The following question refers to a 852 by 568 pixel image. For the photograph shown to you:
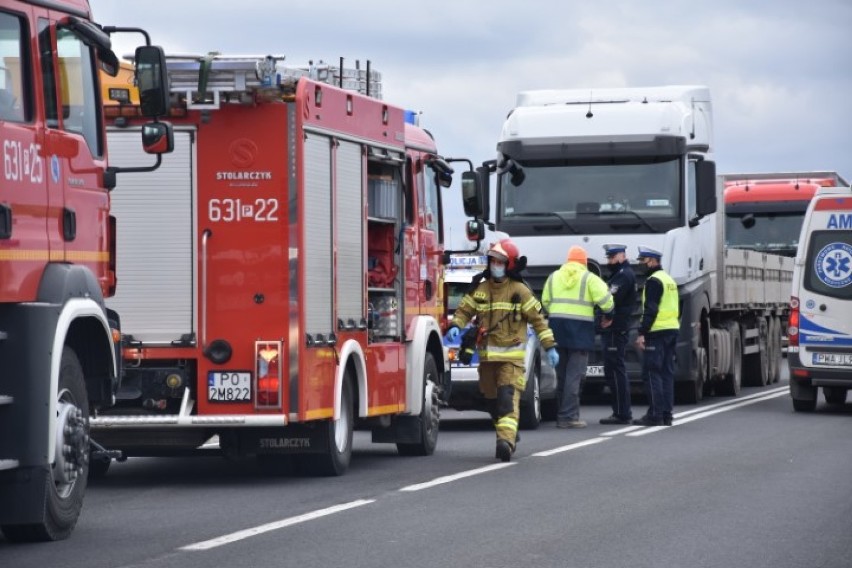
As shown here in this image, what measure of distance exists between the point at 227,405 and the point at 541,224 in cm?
1053

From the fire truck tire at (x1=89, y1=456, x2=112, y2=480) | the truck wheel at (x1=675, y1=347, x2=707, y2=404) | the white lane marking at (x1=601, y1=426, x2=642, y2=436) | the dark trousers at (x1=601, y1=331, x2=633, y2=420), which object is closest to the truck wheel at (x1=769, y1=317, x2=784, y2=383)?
the truck wheel at (x1=675, y1=347, x2=707, y2=404)

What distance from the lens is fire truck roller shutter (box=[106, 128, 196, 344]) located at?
1344 centimetres

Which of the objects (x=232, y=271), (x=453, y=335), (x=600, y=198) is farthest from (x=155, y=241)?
(x=600, y=198)

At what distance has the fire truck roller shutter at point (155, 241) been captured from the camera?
529 inches

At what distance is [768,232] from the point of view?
3934 cm

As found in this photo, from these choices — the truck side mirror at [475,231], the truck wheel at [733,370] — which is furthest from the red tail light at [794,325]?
the truck side mirror at [475,231]

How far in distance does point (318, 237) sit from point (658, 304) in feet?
25.2

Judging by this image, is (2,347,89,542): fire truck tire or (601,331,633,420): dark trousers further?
(601,331,633,420): dark trousers

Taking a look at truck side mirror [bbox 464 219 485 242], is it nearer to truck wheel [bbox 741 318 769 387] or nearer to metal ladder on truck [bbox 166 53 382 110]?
metal ladder on truck [bbox 166 53 382 110]

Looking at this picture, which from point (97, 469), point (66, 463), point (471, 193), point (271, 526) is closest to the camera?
point (66, 463)

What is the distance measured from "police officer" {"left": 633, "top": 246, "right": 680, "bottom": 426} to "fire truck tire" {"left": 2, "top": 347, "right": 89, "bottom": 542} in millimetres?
10826

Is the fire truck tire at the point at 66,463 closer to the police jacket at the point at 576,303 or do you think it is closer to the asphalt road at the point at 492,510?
the asphalt road at the point at 492,510

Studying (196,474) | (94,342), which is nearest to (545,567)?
(94,342)

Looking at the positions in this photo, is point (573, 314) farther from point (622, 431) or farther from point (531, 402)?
point (622, 431)
